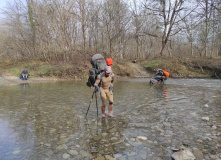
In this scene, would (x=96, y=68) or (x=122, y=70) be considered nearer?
(x=96, y=68)

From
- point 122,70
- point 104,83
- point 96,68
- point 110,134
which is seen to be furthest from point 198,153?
point 122,70

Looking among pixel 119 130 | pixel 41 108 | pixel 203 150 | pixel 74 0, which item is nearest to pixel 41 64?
pixel 74 0

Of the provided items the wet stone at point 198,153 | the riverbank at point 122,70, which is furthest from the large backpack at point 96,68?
the riverbank at point 122,70

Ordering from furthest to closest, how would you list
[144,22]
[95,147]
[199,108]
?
[144,22] → [199,108] → [95,147]

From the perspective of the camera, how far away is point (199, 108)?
6.34 metres

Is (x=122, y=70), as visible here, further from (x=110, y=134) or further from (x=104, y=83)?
(x=110, y=134)

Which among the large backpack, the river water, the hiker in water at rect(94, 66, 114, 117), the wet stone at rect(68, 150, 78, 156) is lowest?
the wet stone at rect(68, 150, 78, 156)

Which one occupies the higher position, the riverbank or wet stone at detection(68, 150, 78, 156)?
the riverbank

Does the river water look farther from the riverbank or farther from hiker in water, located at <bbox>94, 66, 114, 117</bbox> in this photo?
the riverbank

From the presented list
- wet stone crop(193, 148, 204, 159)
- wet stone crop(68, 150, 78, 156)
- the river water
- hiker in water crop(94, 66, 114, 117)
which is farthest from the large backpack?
wet stone crop(193, 148, 204, 159)

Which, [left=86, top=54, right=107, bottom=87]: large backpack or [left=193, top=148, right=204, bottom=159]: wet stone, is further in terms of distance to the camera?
[left=86, top=54, right=107, bottom=87]: large backpack

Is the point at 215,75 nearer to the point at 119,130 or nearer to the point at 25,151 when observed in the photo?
the point at 119,130

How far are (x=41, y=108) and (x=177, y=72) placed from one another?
71.1ft

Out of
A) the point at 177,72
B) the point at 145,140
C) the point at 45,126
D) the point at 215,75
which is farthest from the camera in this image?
the point at 177,72
